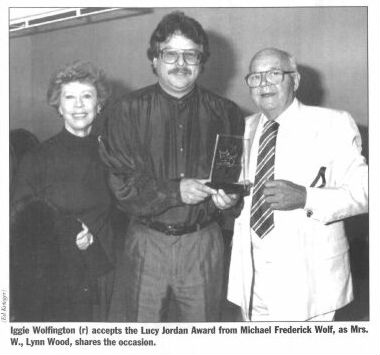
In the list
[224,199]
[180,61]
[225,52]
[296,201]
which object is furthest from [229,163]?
[225,52]

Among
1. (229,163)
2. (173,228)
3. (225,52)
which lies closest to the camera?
(229,163)

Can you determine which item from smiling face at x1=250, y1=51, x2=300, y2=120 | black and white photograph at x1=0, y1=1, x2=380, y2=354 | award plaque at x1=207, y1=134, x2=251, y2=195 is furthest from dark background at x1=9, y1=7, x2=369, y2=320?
award plaque at x1=207, y1=134, x2=251, y2=195

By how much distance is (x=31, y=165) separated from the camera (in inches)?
63.3

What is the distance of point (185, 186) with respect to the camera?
59.1 inches

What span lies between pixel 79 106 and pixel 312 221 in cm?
78

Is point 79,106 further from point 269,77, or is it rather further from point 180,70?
point 269,77

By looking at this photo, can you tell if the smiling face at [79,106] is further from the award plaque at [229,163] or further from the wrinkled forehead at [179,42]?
the award plaque at [229,163]

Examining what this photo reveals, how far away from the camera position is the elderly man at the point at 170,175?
1.54m

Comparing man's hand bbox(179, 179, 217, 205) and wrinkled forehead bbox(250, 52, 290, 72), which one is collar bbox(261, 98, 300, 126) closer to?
wrinkled forehead bbox(250, 52, 290, 72)

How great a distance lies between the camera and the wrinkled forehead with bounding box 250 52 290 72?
1523 mm

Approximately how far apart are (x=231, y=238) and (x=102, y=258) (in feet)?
1.36

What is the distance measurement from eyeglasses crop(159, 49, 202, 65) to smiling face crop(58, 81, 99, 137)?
25cm
